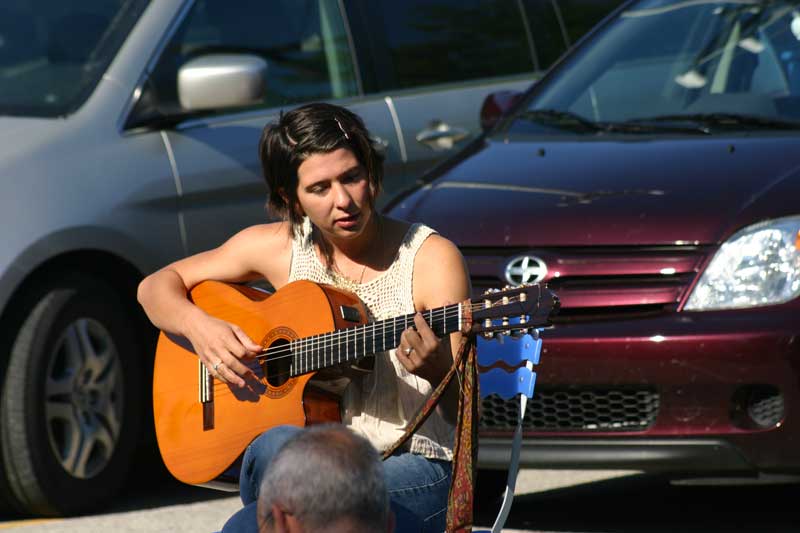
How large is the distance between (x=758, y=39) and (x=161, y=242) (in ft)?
7.41

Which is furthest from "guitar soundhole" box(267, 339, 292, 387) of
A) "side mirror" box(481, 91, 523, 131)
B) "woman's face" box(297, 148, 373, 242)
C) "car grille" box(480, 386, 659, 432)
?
"side mirror" box(481, 91, 523, 131)

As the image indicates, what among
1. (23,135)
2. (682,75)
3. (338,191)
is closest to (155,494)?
(23,135)

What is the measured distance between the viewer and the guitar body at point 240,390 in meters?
3.74

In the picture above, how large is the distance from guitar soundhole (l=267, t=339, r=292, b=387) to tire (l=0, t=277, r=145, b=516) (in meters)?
2.12

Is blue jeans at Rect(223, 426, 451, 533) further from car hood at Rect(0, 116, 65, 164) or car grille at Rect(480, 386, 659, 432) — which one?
car hood at Rect(0, 116, 65, 164)

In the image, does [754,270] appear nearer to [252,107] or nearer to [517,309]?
[517,309]

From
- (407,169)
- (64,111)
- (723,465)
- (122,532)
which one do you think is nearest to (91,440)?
(122,532)

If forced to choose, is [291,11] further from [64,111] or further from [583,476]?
[583,476]

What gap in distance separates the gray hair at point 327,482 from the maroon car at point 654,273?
2.66 metres

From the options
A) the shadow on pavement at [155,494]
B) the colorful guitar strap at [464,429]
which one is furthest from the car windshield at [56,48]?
the colorful guitar strap at [464,429]

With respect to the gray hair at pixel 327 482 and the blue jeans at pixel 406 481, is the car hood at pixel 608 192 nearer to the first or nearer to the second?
the blue jeans at pixel 406 481

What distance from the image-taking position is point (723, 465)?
5.05 meters

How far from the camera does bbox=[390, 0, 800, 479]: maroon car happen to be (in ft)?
16.4

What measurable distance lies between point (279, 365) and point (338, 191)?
1.36ft
